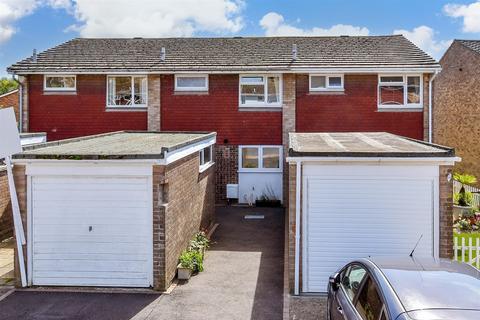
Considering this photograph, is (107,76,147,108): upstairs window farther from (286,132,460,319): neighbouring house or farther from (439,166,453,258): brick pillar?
(439,166,453,258): brick pillar

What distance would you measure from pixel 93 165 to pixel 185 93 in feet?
34.0

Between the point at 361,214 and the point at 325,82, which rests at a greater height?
the point at 325,82

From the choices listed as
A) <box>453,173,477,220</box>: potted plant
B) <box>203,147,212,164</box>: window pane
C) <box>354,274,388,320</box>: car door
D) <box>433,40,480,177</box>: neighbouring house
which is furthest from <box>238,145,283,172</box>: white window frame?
<box>354,274,388,320</box>: car door

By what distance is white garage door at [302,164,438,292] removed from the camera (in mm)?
7883

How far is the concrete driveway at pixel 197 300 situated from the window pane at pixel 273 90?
30.0 feet

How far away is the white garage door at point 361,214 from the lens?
7.88 metres

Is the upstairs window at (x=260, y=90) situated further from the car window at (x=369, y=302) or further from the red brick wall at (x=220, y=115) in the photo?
the car window at (x=369, y=302)

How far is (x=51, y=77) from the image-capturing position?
18.8 m

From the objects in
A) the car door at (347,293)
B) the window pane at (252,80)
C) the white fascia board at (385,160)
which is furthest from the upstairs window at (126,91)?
the car door at (347,293)

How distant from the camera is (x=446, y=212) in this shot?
308 inches

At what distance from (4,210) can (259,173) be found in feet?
30.1

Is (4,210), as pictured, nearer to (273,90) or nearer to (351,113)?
(273,90)

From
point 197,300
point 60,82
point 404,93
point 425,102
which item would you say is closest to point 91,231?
point 197,300

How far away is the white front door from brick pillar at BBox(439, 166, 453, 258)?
9961 millimetres
